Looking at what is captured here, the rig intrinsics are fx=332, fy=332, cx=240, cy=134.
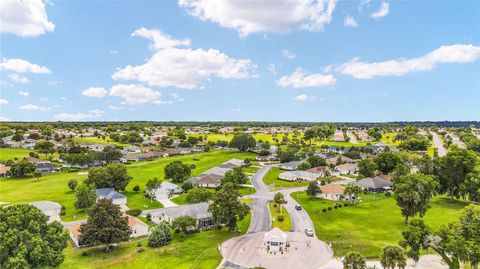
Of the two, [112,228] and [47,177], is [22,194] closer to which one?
[47,177]

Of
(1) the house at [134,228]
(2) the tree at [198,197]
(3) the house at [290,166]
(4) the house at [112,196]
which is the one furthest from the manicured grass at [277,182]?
(1) the house at [134,228]

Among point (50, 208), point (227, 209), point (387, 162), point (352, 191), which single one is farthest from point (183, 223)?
point (387, 162)

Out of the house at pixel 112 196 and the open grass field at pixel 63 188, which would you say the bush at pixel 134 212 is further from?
the house at pixel 112 196

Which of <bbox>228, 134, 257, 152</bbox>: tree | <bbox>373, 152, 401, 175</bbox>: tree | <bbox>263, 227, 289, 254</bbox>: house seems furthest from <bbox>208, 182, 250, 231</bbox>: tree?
<bbox>228, 134, 257, 152</bbox>: tree

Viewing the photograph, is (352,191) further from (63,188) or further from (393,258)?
(63,188)

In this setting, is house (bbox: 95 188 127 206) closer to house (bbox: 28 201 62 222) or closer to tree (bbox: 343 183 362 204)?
house (bbox: 28 201 62 222)

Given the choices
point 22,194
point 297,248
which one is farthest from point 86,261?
point 22,194

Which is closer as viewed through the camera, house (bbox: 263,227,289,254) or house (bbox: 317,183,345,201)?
house (bbox: 263,227,289,254)
